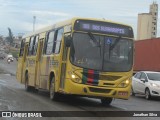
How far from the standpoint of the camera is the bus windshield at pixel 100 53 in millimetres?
14790

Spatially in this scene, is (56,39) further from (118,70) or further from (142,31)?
(142,31)

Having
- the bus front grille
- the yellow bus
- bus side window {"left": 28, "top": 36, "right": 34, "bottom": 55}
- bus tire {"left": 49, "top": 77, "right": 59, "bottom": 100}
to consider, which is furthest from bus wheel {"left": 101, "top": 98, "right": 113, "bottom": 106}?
bus side window {"left": 28, "top": 36, "right": 34, "bottom": 55}

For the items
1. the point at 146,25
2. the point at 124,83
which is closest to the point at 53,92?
the point at 124,83

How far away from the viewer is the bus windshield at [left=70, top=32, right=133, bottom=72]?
48.5ft

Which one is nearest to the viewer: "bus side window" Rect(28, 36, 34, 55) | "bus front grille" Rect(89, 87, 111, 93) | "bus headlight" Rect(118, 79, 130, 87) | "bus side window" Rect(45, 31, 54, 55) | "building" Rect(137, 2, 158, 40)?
"bus front grille" Rect(89, 87, 111, 93)

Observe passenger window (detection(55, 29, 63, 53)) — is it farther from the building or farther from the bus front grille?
the building

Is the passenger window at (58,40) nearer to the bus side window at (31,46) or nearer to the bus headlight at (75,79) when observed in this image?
the bus headlight at (75,79)

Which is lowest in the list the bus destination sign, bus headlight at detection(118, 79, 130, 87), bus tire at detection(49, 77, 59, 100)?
bus tire at detection(49, 77, 59, 100)

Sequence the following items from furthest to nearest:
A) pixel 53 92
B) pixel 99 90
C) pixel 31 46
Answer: pixel 31 46 → pixel 53 92 → pixel 99 90

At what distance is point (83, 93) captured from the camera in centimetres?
1453

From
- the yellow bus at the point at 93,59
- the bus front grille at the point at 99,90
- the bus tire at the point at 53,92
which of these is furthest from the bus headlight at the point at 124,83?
the bus tire at the point at 53,92

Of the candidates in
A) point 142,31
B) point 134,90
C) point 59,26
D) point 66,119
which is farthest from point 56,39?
point 142,31

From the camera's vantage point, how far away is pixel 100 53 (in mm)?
14977

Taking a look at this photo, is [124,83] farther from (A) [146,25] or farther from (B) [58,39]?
(A) [146,25]
